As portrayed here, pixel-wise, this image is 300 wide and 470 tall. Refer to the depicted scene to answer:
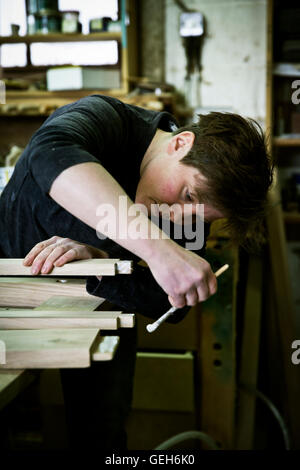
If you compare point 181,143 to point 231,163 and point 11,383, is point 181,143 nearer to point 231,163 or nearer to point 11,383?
point 231,163

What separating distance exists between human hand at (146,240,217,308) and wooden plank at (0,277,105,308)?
0.61ft

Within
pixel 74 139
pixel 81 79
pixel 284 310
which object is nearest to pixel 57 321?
pixel 74 139

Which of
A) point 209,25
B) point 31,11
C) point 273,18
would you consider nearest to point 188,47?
point 209,25

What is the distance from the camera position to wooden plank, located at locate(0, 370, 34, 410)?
23.9 inches

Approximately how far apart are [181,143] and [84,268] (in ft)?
1.34

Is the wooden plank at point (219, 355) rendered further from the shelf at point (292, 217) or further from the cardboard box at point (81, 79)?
the cardboard box at point (81, 79)

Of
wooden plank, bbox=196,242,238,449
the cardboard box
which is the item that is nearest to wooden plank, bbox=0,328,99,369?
wooden plank, bbox=196,242,238,449

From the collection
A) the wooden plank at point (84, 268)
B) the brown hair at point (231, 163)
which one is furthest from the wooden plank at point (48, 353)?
the brown hair at point (231, 163)

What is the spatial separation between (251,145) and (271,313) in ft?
4.68

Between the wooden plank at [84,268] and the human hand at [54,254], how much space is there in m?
0.01

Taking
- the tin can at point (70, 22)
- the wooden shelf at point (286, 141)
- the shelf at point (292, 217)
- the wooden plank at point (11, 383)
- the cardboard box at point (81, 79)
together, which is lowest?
the shelf at point (292, 217)

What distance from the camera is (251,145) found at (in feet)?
3.23

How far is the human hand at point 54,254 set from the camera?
2.76ft

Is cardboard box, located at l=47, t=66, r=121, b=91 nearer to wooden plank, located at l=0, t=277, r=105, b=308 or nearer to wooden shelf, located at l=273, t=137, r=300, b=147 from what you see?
wooden shelf, located at l=273, t=137, r=300, b=147
